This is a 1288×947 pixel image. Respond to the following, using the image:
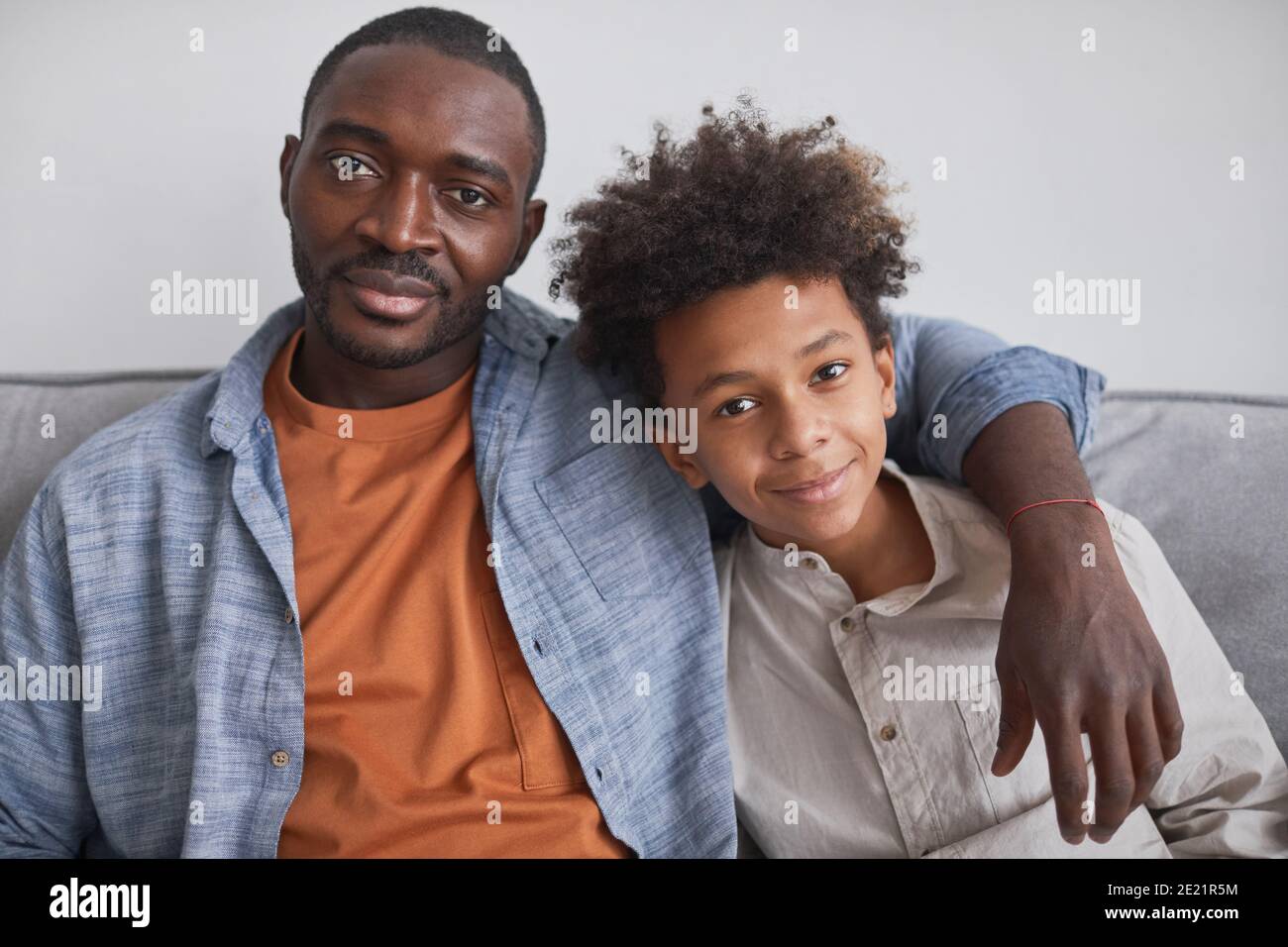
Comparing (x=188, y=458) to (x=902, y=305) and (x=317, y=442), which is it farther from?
(x=902, y=305)

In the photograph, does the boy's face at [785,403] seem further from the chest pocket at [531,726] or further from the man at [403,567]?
the chest pocket at [531,726]

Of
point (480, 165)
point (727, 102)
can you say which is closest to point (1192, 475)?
point (727, 102)

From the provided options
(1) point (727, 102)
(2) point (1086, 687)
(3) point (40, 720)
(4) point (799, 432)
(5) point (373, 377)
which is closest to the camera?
(2) point (1086, 687)

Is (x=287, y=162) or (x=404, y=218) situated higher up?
(x=287, y=162)

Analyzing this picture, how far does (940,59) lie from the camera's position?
5.72 ft

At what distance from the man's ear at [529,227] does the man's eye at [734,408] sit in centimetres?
42

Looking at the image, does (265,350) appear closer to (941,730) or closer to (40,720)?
(40,720)

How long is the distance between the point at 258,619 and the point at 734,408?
2.07 feet

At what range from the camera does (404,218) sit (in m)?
1.27

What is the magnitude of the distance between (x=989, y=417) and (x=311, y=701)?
2.99ft

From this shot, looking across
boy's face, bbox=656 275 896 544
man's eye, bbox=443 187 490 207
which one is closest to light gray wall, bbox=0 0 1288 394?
man's eye, bbox=443 187 490 207

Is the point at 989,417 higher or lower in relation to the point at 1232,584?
higher
